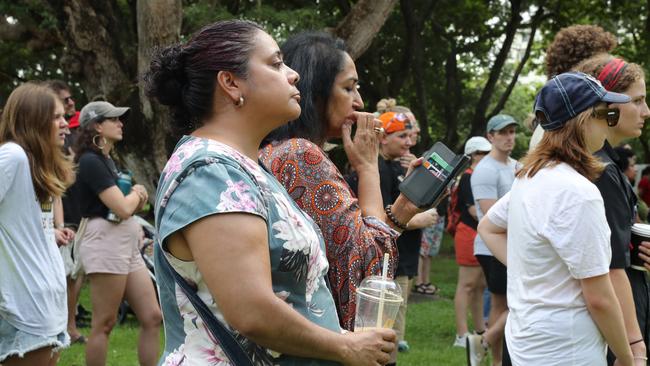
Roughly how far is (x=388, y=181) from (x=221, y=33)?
15.0ft

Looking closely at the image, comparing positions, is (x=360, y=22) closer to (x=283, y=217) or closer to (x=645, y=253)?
(x=645, y=253)

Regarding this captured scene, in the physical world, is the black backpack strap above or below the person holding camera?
above

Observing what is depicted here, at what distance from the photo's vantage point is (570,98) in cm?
332

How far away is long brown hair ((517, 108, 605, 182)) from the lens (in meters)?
3.26

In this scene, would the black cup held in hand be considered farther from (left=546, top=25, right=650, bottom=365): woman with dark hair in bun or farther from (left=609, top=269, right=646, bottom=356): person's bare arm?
(left=609, top=269, right=646, bottom=356): person's bare arm

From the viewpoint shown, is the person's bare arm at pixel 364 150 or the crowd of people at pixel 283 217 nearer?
the crowd of people at pixel 283 217

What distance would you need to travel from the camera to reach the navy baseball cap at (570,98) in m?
3.32

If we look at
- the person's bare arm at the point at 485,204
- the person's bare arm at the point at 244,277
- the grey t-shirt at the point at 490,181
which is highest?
the person's bare arm at the point at 244,277

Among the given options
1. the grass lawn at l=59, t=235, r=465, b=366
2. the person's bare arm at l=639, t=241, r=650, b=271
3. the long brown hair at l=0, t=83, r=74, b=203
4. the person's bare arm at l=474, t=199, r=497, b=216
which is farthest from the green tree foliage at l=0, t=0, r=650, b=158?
the person's bare arm at l=639, t=241, r=650, b=271

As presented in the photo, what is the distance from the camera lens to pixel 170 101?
2.45 meters

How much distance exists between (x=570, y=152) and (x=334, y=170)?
3.32ft

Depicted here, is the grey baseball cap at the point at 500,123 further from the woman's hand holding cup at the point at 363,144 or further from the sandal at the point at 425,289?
the sandal at the point at 425,289

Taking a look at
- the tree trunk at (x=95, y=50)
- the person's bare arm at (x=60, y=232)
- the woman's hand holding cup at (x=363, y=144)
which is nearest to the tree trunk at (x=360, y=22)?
the tree trunk at (x=95, y=50)

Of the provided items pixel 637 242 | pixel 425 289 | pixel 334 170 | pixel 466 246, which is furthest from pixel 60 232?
pixel 425 289
